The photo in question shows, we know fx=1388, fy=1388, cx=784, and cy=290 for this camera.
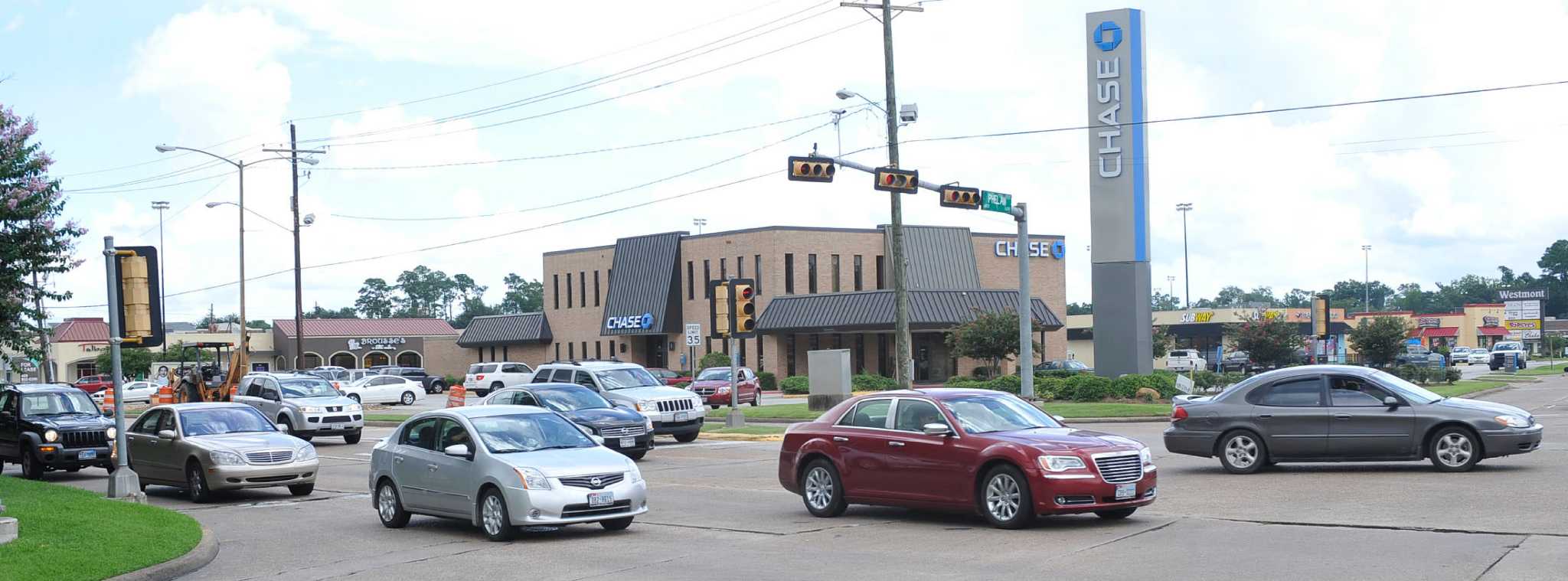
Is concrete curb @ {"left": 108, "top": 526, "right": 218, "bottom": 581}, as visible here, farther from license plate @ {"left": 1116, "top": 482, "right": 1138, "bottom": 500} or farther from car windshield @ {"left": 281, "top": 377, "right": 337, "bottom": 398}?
car windshield @ {"left": 281, "top": 377, "right": 337, "bottom": 398}

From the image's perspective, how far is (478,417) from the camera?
1523 centimetres

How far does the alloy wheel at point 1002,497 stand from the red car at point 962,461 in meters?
0.01

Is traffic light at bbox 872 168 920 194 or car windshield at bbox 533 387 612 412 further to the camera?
traffic light at bbox 872 168 920 194

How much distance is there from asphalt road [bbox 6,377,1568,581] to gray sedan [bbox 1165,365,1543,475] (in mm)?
339

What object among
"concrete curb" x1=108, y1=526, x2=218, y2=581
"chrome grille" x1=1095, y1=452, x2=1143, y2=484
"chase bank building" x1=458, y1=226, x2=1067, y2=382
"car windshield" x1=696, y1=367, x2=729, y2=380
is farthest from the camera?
"chase bank building" x1=458, y1=226, x2=1067, y2=382

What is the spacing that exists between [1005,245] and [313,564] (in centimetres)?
6219

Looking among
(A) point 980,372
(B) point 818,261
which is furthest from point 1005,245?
(A) point 980,372

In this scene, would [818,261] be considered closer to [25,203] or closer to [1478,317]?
[25,203]

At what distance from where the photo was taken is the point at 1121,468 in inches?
536

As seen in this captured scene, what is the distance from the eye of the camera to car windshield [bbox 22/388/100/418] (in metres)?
24.9

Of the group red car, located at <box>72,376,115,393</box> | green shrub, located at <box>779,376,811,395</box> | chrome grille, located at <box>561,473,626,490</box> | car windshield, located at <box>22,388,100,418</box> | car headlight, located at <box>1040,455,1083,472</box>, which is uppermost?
car windshield, located at <box>22,388,100,418</box>

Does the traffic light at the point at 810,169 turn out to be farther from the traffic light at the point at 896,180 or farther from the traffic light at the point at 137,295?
the traffic light at the point at 137,295

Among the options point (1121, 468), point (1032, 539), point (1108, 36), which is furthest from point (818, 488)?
point (1108, 36)

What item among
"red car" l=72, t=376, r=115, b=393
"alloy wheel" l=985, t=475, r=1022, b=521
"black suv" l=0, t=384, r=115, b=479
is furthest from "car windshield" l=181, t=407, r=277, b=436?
"red car" l=72, t=376, r=115, b=393
